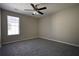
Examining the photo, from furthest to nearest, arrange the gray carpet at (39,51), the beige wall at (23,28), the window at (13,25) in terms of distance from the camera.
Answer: the window at (13,25)
the beige wall at (23,28)
the gray carpet at (39,51)

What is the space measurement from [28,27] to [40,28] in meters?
1.49

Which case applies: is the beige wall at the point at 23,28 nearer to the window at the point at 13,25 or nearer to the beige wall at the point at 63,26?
the window at the point at 13,25

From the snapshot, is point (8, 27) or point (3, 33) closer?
point (3, 33)

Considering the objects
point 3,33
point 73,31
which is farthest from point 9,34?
point 73,31

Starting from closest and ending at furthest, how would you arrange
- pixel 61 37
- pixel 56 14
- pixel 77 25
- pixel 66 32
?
pixel 77 25
pixel 66 32
pixel 61 37
pixel 56 14

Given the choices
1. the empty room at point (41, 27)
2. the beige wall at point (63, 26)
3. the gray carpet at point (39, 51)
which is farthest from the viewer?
the beige wall at point (63, 26)

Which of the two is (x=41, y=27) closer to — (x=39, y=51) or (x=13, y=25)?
(x=13, y=25)

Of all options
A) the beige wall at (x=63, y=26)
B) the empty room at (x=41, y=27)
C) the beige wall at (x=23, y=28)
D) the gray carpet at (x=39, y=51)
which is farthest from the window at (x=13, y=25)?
the beige wall at (x=63, y=26)

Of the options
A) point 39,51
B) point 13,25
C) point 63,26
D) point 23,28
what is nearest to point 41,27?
point 23,28

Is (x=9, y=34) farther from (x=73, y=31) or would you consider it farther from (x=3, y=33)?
(x=73, y=31)

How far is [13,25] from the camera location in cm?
521

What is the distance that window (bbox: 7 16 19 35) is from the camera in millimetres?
4891

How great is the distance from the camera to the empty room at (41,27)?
372 cm

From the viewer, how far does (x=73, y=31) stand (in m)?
4.46
